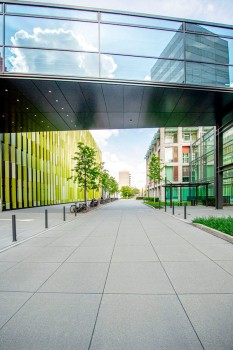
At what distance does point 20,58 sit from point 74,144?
45130 mm

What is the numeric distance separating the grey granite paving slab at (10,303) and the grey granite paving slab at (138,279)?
1.47 m

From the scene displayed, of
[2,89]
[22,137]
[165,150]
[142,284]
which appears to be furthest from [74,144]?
[142,284]

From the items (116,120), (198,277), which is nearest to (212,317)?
(198,277)

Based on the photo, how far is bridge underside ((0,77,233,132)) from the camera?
14836 mm

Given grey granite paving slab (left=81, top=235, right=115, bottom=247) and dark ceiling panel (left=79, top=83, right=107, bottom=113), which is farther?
dark ceiling panel (left=79, top=83, right=107, bottom=113)

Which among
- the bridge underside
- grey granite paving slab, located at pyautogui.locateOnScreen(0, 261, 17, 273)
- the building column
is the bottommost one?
grey granite paving slab, located at pyautogui.locateOnScreen(0, 261, 17, 273)

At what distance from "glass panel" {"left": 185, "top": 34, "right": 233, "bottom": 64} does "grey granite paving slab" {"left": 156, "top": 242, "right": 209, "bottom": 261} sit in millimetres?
13529

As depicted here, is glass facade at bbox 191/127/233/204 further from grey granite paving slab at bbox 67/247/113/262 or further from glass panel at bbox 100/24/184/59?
grey granite paving slab at bbox 67/247/113/262

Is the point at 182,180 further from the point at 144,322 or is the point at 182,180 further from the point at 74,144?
the point at 144,322

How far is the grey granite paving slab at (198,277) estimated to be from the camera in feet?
13.5

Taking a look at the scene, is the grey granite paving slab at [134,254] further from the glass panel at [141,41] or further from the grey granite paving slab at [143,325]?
the glass panel at [141,41]

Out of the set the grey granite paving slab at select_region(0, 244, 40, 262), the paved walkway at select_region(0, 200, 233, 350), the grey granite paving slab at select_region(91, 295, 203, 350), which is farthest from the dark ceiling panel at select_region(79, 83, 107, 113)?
the grey granite paving slab at select_region(91, 295, 203, 350)

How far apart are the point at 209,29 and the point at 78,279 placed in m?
18.2

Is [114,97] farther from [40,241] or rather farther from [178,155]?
[178,155]
